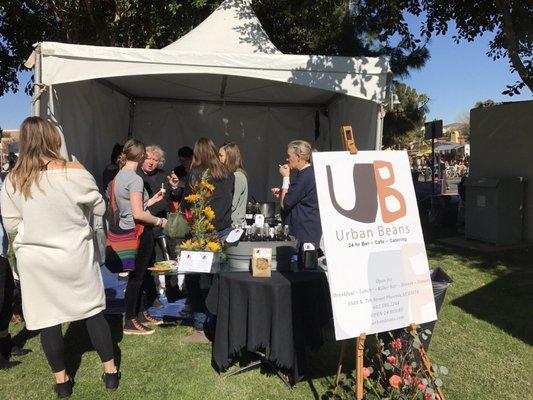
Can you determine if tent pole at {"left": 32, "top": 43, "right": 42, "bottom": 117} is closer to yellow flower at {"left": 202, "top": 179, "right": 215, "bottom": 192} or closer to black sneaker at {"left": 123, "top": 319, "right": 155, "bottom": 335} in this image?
yellow flower at {"left": 202, "top": 179, "right": 215, "bottom": 192}

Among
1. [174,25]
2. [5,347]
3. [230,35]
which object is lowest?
[5,347]

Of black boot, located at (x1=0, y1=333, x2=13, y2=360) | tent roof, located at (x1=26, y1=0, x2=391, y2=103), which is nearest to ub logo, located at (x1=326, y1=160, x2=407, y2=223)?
tent roof, located at (x1=26, y1=0, x2=391, y2=103)

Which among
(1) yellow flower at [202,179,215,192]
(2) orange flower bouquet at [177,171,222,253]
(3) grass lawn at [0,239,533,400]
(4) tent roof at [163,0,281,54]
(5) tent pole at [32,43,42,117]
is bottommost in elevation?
(3) grass lawn at [0,239,533,400]

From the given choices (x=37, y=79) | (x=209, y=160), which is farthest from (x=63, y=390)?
(x=37, y=79)

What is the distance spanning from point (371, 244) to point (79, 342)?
7.72 ft

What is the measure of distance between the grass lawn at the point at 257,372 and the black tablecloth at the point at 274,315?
0.71 ft

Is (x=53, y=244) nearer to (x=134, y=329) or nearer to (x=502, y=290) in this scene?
(x=134, y=329)

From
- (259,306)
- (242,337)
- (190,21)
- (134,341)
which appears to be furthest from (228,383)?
(190,21)

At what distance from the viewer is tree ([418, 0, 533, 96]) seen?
5789 mm

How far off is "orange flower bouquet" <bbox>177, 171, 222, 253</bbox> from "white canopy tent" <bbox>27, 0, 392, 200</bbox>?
146 centimetres

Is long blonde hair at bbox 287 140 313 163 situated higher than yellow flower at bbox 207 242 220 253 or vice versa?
long blonde hair at bbox 287 140 313 163

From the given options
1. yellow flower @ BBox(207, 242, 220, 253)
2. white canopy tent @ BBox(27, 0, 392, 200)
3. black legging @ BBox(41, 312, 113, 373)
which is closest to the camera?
black legging @ BBox(41, 312, 113, 373)

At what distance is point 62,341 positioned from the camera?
251 centimetres

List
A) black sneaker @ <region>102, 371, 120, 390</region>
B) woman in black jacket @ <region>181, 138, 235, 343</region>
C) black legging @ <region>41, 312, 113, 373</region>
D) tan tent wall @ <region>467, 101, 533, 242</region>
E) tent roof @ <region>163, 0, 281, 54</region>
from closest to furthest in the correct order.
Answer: black legging @ <region>41, 312, 113, 373</region> → black sneaker @ <region>102, 371, 120, 390</region> → woman in black jacket @ <region>181, 138, 235, 343</region> → tent roof @ <region>163, 0, 281, 54</region> → tan tent wall @ <region>467, 101, 533, 242</region>
